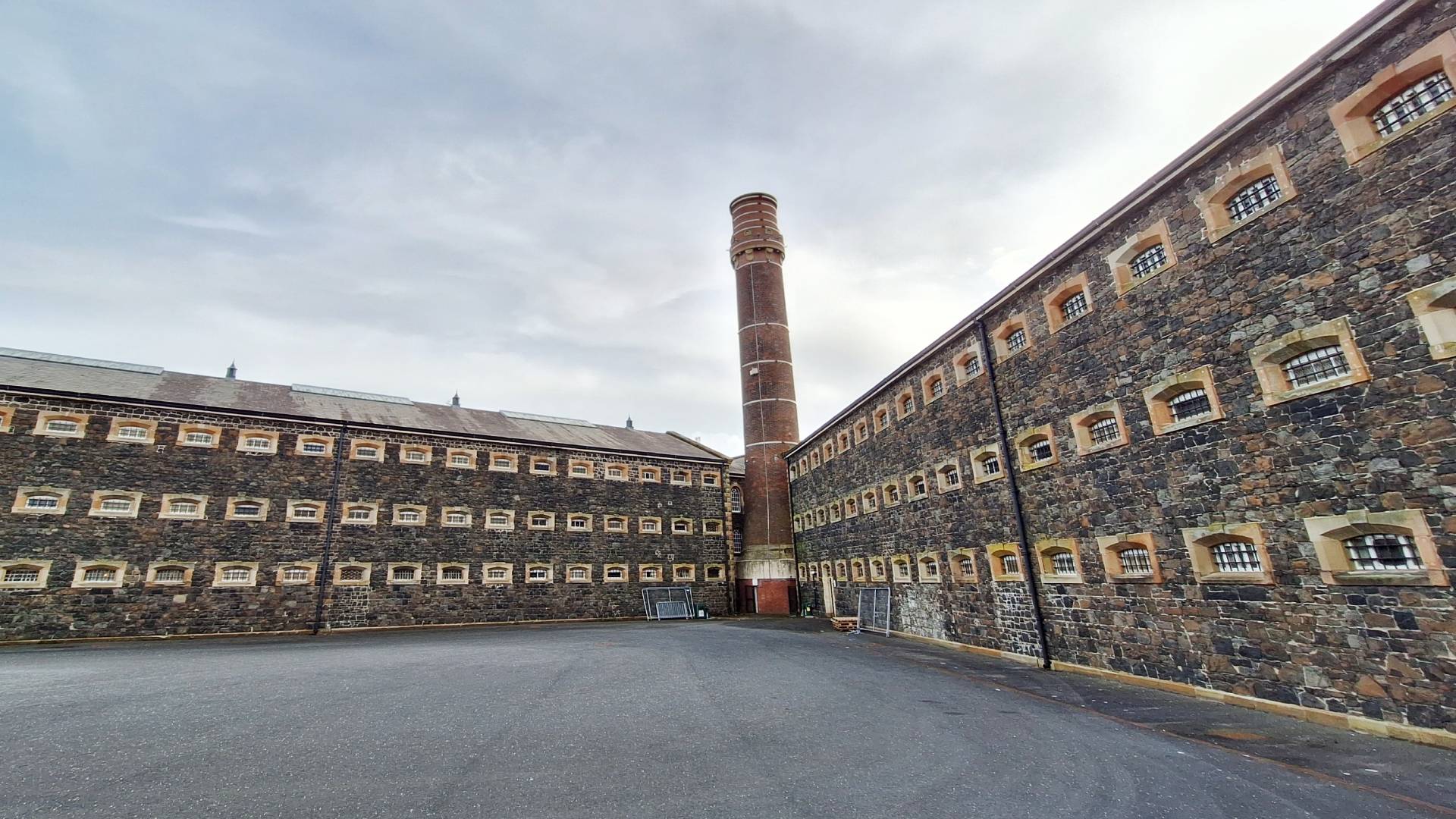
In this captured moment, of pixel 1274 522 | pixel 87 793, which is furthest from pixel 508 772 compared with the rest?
pixel 1274 522

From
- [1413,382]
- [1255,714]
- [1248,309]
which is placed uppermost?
[1248,309]

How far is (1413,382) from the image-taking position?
7418mm

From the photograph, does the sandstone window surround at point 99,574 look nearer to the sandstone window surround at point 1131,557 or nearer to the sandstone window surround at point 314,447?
the sandstone window surround at point 314,447

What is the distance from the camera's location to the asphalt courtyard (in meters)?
5.24

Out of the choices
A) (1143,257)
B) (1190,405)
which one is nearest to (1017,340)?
(1143,257)

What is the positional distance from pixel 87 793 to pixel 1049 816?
343 inches

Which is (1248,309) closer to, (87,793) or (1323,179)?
(1323,179)

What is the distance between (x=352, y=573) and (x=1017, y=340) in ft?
83.6

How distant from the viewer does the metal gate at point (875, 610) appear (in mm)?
20812

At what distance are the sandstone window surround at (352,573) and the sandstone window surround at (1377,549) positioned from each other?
28.0 m

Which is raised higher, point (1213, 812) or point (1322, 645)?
point (1322, 645)

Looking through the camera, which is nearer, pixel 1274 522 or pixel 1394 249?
pixel 1394 249

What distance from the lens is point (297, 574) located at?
22.0m

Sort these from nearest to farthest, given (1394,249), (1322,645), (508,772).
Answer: (508,772) → (1394,249) → (1322,645)
